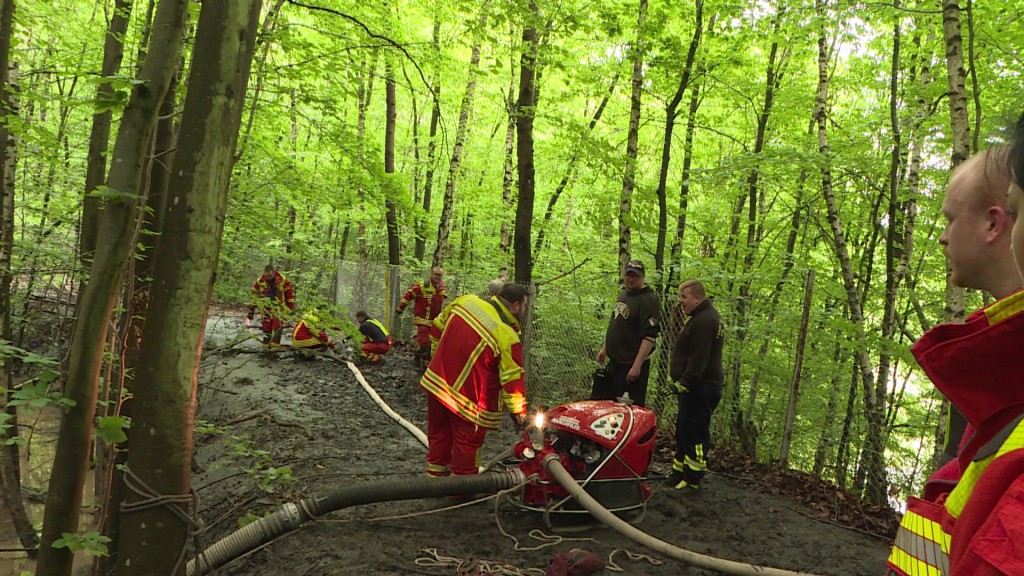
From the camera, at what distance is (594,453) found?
174 inches

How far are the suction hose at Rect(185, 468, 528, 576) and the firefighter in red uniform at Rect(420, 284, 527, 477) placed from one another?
414 millimetres

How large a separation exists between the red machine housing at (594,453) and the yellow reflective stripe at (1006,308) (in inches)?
142

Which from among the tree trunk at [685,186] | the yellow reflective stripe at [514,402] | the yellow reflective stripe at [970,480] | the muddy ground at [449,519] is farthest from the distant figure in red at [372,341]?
the yellow reflective stripe at [970,480]

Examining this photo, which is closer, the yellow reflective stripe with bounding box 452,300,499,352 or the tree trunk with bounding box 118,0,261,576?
the tree trunk with bounding box 118,0,261,576

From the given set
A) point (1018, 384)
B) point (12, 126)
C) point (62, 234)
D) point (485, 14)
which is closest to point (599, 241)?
point (485, 14)

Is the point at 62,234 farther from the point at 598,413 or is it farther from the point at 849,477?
the point at 849,477

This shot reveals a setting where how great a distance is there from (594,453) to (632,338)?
7.40 feet

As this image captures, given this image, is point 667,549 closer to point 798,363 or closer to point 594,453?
point 594,453

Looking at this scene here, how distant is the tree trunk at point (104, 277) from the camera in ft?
7.84

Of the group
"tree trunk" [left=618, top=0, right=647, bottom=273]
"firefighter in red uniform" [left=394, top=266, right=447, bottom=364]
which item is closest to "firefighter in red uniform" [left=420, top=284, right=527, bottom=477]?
"tree trunk" [left=618, top=0, right=647, bottom=273]

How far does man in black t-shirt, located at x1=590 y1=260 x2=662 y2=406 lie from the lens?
20.1ft

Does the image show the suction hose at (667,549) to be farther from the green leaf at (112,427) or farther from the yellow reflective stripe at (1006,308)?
the yellow reflective stripe at (1006,308)

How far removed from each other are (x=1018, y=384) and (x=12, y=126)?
17.0 feet

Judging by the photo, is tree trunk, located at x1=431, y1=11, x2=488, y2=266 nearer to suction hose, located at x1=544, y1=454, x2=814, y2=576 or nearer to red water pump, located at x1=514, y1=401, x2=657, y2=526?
red water pump, located at x1=514, y1=401, x2=657, y2=526
